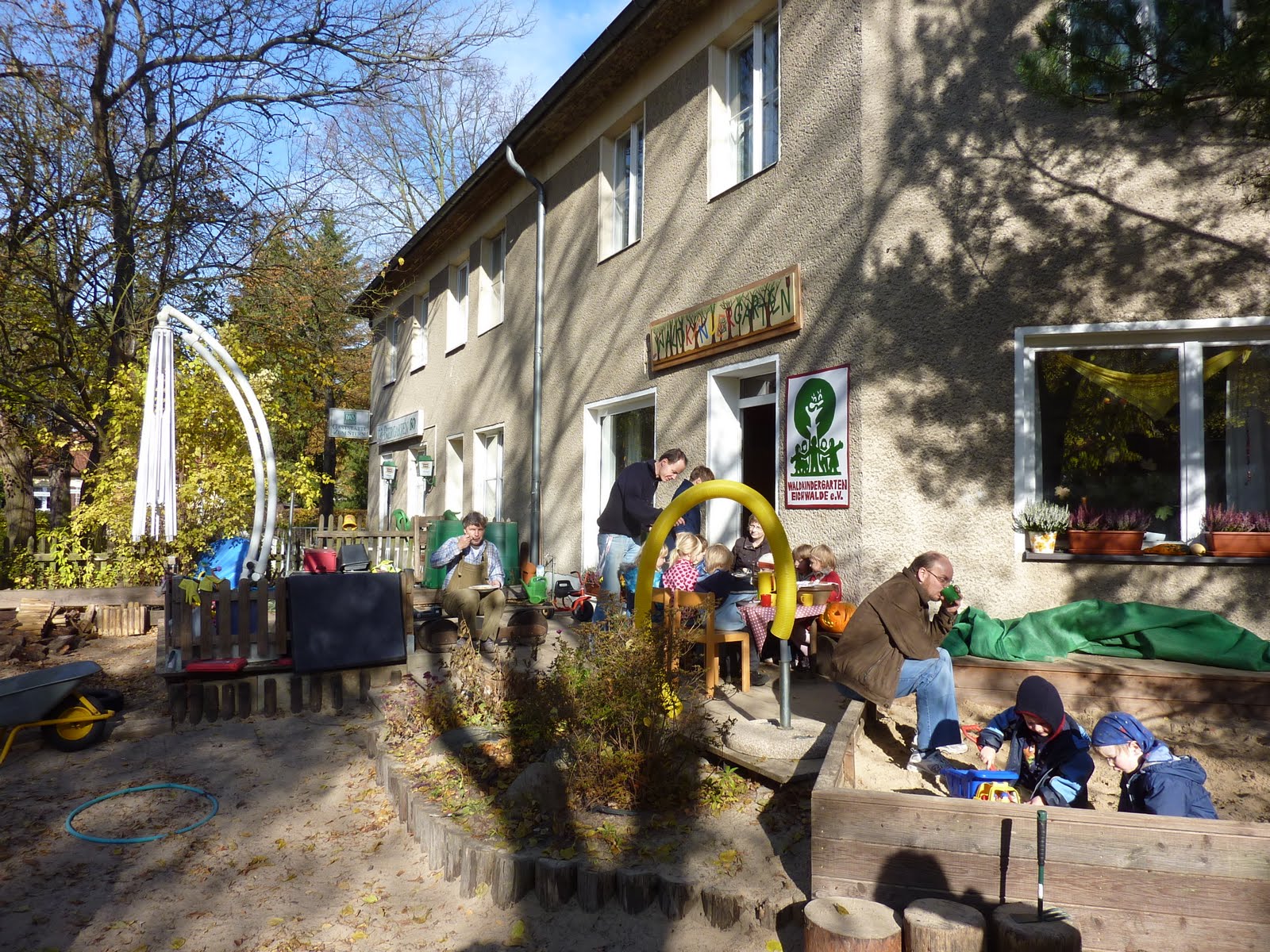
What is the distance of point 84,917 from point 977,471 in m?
5.85

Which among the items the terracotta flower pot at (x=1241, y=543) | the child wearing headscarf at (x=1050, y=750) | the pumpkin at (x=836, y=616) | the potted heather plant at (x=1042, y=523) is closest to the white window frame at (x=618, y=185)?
the pumpkin at (x=836, y=616)

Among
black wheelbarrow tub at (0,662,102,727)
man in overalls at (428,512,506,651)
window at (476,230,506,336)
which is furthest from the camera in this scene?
window at (476,230,506,336)

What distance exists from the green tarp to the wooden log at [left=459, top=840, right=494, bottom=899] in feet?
10.8

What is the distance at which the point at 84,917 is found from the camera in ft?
12.9

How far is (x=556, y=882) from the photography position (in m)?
3.83

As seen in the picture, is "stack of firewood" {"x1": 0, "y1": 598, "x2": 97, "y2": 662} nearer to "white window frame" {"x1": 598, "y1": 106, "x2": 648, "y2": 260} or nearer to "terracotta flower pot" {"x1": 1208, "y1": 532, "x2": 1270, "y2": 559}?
"white window frame" {"x1": 598, "y1": 106, "x2": 648, "y2": 260}

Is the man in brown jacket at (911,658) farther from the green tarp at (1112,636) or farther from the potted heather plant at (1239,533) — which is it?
the potted heather plant at (1239,533)

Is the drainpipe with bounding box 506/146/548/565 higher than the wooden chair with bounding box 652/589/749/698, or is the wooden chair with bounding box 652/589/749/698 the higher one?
the drainpipe with bounding box 506/146/548/565

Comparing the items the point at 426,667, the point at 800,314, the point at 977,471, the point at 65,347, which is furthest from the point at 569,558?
the point at 65,347

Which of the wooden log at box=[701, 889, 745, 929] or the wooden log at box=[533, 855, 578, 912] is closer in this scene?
the wooden log at box=[701, 889, 745, 929]

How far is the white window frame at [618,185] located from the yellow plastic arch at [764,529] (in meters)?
6.50

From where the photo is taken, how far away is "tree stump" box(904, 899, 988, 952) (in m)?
2.93

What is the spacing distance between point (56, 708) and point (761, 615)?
467 centimetres

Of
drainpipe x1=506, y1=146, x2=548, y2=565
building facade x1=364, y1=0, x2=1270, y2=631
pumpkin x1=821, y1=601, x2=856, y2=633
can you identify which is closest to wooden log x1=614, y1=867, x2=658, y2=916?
pumpkin x1=821, y1=601, x2=856, y2=633
